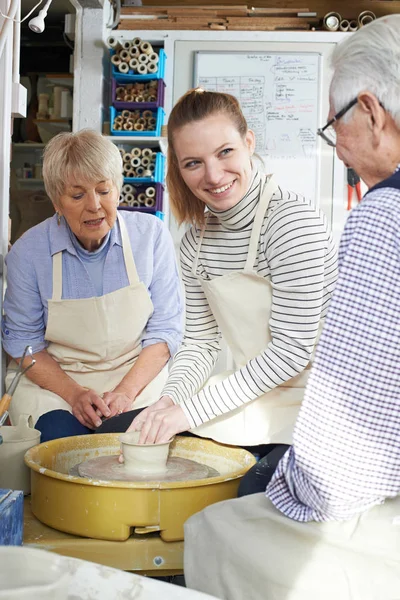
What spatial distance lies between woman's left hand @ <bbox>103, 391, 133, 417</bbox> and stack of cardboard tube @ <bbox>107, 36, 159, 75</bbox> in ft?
9.88

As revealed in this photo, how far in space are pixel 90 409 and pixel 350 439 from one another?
4.68 ft

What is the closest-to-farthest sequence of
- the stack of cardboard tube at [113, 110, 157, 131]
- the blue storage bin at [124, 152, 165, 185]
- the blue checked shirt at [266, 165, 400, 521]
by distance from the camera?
the blue checked shirt at [266, 165, 400, 521] → the blue storage bin at [124, 152, 165, 185] → the stack of cardboard tube at [113, 110, 157, 131]

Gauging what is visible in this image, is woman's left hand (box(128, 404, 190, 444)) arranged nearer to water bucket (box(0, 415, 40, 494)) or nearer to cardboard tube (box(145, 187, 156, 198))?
water bucket (box(0, 415, 40, 494))

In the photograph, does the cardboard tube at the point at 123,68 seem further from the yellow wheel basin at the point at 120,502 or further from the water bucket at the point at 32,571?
the water bucket at the point at 32,571

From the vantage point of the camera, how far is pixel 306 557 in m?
1.12

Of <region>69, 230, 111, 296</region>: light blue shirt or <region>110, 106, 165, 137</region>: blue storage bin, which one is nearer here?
<region>69, 230, 111, 296</region>: light blue shirt

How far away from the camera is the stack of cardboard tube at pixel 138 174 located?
188 inches

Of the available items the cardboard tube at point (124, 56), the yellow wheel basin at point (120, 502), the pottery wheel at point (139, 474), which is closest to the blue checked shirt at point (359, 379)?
the yellow wheel basin at point (120, 502)

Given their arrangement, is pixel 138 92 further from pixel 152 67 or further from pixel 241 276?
pixel 241 276

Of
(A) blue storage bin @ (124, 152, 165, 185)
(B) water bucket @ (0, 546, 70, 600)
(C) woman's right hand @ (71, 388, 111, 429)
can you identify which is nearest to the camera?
(B) water bucket @ (0, 546, 70, 600)

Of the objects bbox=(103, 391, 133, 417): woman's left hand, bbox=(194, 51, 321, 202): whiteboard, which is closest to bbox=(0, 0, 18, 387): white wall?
bbox=(103, 391, 133, 417): woman's left hand

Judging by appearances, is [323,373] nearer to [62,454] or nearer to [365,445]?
[365,445]

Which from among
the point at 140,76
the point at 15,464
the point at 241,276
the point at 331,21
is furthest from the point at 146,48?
the point at 15,464

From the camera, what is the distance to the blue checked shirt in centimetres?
100
